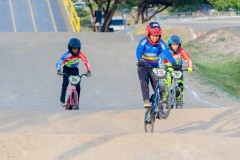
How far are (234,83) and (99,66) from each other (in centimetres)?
428

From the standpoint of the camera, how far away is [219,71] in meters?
26.7

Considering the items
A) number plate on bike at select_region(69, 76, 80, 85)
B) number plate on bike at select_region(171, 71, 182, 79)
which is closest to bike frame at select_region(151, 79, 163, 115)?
number plate on bike at select_region(171, 71, 182, 79)

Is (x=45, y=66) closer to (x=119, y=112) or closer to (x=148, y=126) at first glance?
(x=119, y=112)

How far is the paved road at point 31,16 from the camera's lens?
37.9m

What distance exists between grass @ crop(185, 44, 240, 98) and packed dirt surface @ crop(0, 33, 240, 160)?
0.77 metres

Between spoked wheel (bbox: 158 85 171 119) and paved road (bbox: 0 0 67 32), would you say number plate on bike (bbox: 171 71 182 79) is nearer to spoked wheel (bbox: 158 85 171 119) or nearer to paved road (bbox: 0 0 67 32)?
spoked wheel (bbox: 158 85 171 119)

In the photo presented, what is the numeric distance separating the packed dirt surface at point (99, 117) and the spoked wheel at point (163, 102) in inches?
29.9

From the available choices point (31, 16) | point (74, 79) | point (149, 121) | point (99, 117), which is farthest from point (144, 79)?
point (31, 16)

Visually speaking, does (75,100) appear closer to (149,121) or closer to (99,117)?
(99,117)

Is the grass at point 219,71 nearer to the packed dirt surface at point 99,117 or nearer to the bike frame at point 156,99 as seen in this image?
the packed dirt surface at point 99,117

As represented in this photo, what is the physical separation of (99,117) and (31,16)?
25.9 metres

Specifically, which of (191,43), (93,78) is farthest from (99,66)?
(191,43)

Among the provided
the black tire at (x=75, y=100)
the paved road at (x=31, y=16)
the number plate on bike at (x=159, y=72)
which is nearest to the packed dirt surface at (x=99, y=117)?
Result: the black tire at (x=75, y=100)

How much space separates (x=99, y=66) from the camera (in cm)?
2517
